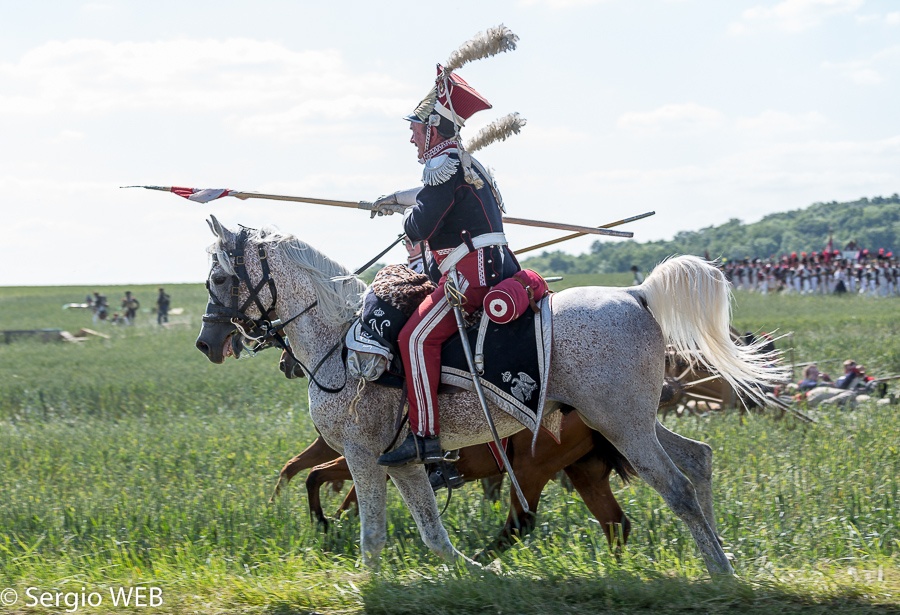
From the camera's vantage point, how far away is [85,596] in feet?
19.9

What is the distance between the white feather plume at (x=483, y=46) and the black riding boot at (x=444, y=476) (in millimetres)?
2957

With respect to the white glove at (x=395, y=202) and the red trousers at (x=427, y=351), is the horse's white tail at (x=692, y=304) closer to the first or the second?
the red trousers at (x=427, y=351)

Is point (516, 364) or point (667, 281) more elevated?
point (667, 281)

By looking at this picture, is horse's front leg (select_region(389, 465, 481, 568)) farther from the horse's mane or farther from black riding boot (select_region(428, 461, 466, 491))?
the horse's mane

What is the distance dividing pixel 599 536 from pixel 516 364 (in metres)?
1.96

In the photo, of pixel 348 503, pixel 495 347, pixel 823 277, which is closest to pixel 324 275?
pixel 495 347

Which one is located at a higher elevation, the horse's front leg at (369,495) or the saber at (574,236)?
the saber at (574,236)

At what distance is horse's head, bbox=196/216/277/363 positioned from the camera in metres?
6.78

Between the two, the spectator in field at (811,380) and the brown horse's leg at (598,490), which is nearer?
the brown horse's leg at (598,490)

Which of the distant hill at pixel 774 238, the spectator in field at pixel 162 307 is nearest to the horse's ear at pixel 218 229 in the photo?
the spectator in field at pixel 162 307

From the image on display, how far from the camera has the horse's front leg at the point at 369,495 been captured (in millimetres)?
6508

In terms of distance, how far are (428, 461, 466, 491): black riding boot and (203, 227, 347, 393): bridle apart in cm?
147

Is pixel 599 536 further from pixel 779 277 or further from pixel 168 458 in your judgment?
pixel 779 277

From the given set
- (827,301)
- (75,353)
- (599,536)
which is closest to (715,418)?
(599,536)
